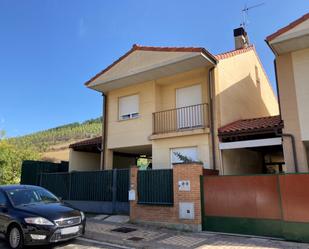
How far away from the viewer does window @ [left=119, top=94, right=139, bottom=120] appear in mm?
15646

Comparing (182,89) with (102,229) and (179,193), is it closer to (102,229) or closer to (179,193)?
(179,193)

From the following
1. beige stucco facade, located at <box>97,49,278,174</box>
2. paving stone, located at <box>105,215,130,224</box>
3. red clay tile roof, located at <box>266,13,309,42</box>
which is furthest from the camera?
beige stucco facade, located at <box>97,49,278,174</box>

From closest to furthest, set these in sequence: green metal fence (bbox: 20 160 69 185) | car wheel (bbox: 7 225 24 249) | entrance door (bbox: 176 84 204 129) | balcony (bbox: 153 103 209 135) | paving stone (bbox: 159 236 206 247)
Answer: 1. car wheel (bbox: 7 225 24 249)
2. paving stone (bbox: 159 236 206 247)
3. balcony (bbox: 153 103 209 135)
4. entrance door (bbox: 176 84 204 129)
5. green metal fence (bbox: 20 160 69 185)

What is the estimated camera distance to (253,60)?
1788 cm

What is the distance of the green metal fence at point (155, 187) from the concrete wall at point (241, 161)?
9.25ft

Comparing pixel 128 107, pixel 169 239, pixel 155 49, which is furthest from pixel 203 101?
pixel 169 239

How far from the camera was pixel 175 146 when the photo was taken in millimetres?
13773

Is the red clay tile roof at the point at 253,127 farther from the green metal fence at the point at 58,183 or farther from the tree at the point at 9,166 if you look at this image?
the tree at the point at 9,166

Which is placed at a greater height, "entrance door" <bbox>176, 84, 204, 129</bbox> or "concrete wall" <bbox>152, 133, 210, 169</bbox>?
"entrance door" <bbox>176, 84, 204, 129</bbox>

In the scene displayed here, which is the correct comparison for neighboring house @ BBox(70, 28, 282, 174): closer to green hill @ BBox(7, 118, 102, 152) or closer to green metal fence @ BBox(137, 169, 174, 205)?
green metal fence @ BBox(137, 169, 174, 205)

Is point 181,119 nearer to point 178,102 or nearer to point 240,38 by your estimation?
point 178,102

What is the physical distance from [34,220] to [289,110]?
8895 millimetres

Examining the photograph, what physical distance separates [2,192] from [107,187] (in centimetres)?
535

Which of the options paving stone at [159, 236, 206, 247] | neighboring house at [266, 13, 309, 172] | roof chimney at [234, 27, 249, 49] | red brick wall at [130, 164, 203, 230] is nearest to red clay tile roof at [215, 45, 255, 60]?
roof chimney at [234, 27, 249, 49]
